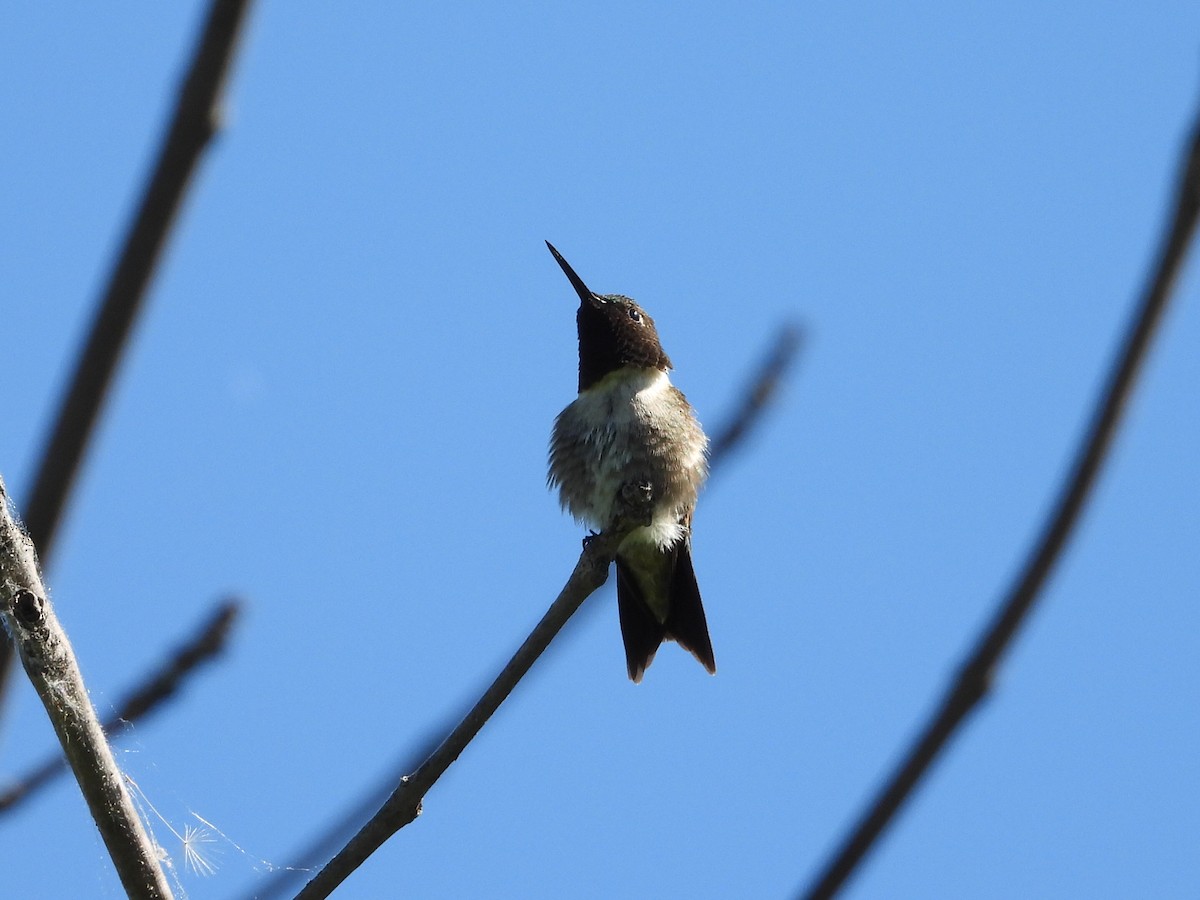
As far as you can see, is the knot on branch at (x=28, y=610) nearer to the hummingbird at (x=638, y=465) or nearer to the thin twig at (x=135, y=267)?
the thin twig at (x=135, y=267)

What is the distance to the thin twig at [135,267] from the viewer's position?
6.34ft

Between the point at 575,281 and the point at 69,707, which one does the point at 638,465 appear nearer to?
the point at 575,281

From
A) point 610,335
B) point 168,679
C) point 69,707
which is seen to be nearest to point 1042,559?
point 69,707

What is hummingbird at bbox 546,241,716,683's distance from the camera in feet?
17.8

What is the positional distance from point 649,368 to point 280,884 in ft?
13.6

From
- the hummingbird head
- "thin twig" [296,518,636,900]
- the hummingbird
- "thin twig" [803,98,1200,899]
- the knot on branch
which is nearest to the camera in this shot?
"thin twig" [803,98,1200,899]

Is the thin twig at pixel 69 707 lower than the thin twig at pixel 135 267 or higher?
lower

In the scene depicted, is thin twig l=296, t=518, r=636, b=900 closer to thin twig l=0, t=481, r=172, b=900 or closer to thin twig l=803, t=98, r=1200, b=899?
thin twig l=0, t=481, r=172, b=900

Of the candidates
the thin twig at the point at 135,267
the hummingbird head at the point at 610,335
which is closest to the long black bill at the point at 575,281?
the hummingbird head at the point at 610,335

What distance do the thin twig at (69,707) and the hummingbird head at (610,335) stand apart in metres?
4.42

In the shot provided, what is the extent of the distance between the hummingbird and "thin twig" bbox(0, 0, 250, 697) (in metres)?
3.08

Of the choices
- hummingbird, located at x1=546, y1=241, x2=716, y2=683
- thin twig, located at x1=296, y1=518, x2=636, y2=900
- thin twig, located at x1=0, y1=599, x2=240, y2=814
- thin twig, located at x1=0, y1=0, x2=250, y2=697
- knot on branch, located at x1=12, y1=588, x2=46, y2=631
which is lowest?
hummingbird, located at x1=546, y1=241, x2=716, y2=683

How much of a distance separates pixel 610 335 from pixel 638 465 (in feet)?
3.94

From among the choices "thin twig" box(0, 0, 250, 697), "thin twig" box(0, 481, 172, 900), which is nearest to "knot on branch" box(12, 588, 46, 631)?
"thin twig" box(0, 481, 172, 900)
